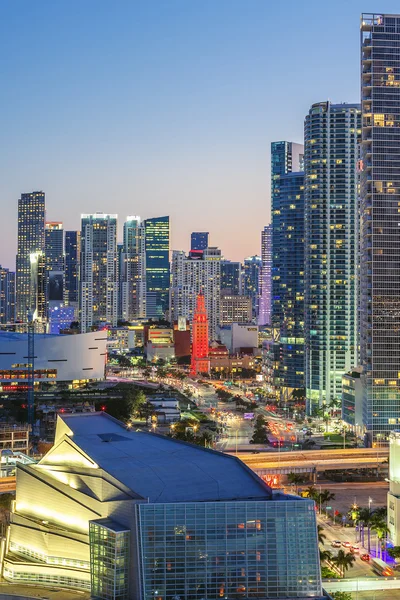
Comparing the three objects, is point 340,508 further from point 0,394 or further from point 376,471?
point 0,394

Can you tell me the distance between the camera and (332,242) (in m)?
134

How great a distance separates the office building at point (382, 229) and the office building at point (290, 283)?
45407mm

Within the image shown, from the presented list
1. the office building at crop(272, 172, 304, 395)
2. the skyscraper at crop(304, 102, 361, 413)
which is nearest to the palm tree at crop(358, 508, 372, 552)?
the skyscraper at crop(304, 102, 361, 413)

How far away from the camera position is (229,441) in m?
110

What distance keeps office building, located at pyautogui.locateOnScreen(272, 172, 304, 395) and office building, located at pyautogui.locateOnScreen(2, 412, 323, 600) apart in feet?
296

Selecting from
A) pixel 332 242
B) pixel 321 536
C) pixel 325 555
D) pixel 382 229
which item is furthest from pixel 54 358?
pixel 325 555

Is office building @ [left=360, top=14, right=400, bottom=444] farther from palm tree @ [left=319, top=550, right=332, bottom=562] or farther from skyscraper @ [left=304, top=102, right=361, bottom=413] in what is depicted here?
palm tree @ [left=319, top=550, right=332, bottom=562]

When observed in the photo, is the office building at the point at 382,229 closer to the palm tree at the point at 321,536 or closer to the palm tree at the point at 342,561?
the palm tree at the point at 321,536

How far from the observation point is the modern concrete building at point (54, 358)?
495ft

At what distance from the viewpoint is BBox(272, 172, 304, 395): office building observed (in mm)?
151250

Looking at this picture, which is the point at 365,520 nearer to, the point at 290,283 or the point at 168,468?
the point at 168,468

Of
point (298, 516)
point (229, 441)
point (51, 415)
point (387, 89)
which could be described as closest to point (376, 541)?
point (298, 516)

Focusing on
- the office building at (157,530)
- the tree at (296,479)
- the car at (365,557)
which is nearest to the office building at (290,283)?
the tree at (296,479)

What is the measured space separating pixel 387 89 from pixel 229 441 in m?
46.4
